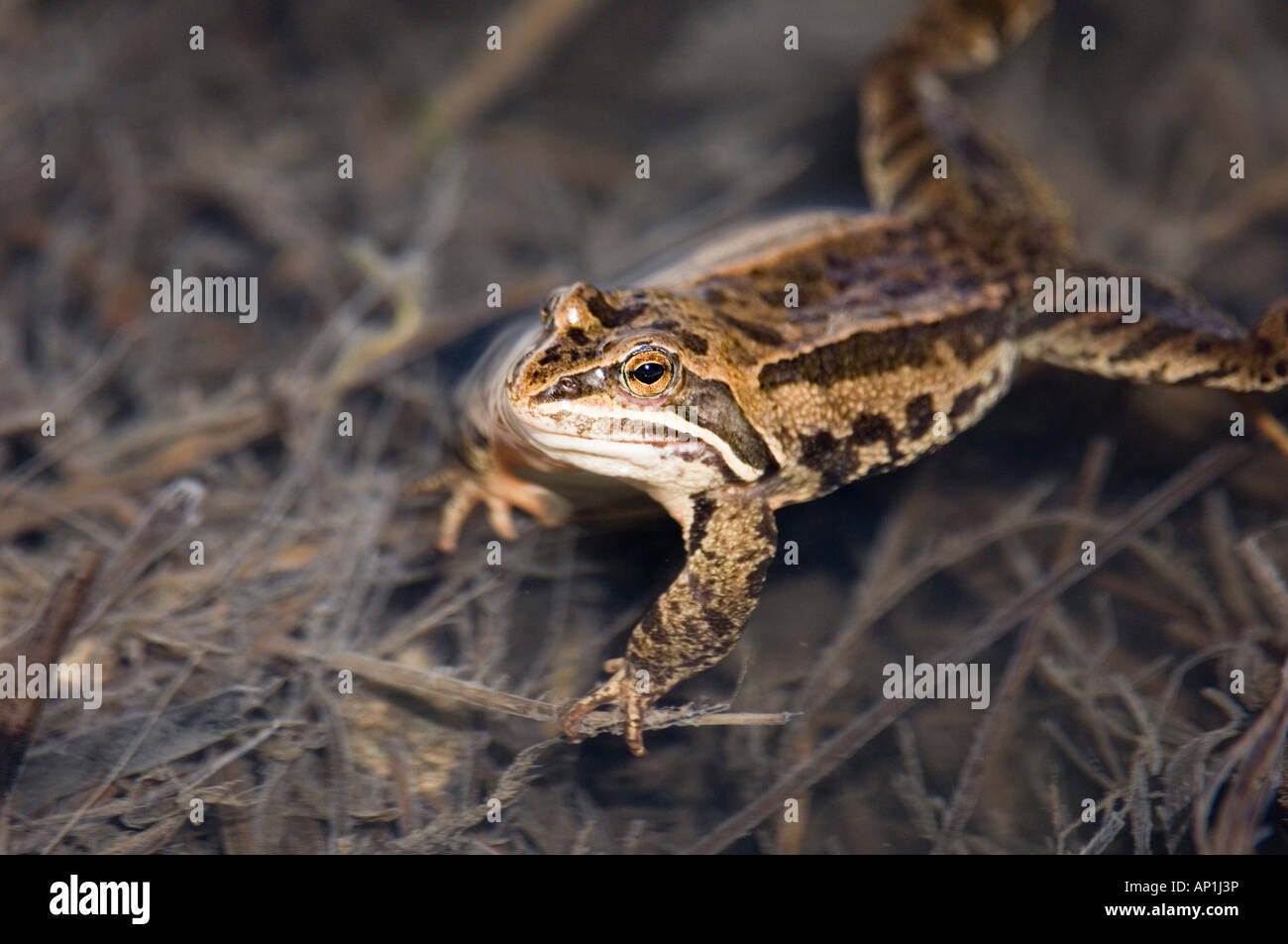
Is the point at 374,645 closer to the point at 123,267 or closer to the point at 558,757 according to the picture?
the point at 558,757

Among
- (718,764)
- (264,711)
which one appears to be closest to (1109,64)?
(718,764)

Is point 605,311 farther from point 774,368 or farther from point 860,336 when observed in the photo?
point 860,336

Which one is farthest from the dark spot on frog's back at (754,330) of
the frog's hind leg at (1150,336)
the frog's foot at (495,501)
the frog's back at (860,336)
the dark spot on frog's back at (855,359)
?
the frog's hind leg at (1150,336)

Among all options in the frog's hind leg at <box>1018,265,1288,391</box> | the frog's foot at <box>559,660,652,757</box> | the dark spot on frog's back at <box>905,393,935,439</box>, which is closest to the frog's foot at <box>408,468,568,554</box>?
the frog's foot at <box>559,660,652,757</box>

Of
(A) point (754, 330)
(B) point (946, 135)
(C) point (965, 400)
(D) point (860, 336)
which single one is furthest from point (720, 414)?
(B) point (946, 135)

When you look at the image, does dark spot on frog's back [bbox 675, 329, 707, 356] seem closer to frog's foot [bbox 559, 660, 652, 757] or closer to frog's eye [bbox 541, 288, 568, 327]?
frog's eye [bbox 541, 288, 568, 327]

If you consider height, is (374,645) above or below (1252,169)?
below

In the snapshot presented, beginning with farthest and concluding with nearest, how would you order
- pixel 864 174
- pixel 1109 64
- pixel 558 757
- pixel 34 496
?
pixel 1109 64, pixel 864 174, pixel 34 496, pixel 558 757
